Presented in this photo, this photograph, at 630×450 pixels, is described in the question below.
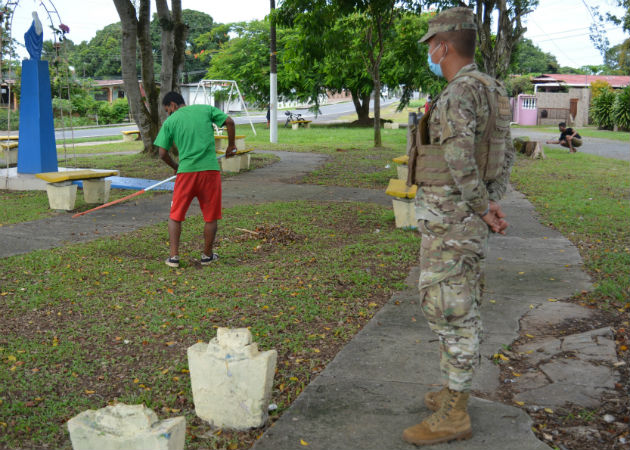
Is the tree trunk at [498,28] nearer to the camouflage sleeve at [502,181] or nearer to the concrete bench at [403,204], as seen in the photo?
the concrete bench at [403,204]

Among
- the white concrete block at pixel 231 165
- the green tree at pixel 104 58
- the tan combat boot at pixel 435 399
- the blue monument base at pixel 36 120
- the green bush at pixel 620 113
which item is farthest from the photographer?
the green tree at pixel 104 58

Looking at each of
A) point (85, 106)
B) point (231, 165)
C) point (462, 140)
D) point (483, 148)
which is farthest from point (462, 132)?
point (85, 106)

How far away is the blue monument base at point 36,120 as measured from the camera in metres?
11.3

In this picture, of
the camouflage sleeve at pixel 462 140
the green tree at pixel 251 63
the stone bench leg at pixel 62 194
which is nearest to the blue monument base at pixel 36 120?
the stone bench leg at pixel 62 194

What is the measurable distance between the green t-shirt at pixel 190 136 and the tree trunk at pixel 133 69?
993 cm

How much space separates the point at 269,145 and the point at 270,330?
1832cm

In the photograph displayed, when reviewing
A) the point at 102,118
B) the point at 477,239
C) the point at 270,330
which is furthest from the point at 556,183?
the point at 102,118

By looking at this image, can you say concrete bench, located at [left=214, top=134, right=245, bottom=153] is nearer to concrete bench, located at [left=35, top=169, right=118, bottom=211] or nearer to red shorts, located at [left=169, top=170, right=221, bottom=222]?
concrete bench, located at [left=35, top=169, right=118, bottom=211]

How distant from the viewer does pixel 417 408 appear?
3.40 meters

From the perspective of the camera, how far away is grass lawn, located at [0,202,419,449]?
368cm

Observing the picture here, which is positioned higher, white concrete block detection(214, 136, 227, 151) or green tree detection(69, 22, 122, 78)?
green tree detection(69, 22, 122, 78)

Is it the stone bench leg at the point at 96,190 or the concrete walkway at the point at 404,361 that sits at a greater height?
the stone bench leg at the point at 96,190

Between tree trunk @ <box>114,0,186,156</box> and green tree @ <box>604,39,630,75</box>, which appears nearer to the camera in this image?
tree trunk @ <box>114,0,186,156</box>

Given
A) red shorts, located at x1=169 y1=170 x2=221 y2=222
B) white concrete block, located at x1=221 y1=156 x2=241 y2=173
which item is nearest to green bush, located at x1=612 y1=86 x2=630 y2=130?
white concrete block, located at x1=221 y1=156 x2=241 y2=173
